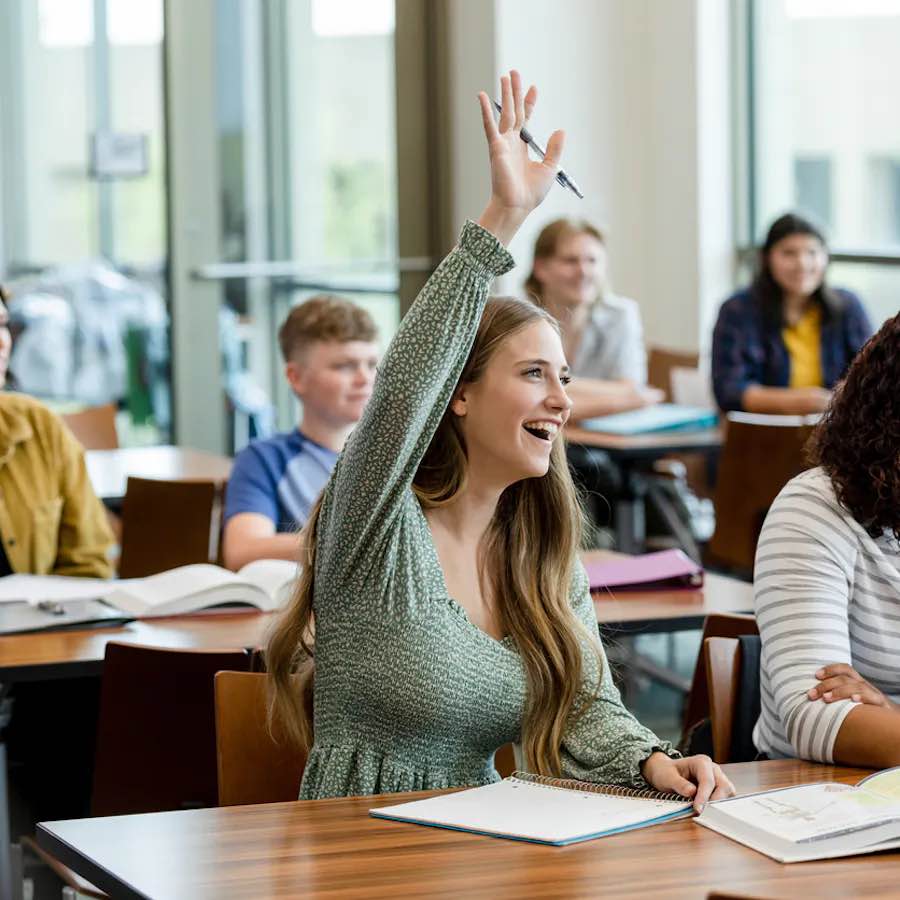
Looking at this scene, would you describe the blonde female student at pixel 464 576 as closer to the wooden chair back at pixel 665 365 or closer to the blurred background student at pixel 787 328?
the blurred background student at pixel 787 328

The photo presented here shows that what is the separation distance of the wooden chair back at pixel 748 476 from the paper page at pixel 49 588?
7.11 feet

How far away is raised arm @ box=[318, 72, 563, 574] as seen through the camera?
6.45 feet

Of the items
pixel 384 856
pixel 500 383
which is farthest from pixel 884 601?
pixel 384 856

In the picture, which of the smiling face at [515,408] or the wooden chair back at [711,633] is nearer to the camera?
the smiling face at [515,408]

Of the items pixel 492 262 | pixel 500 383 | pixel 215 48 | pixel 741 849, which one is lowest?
pixel 741 849

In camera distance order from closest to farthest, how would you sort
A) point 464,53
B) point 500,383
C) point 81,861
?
point 81,861 < point 500,383 < point 464,53

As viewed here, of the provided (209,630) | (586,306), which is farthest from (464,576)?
(586,306)

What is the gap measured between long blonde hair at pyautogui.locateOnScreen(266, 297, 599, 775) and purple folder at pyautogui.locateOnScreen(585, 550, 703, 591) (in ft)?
3.33

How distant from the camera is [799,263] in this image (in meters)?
5.84

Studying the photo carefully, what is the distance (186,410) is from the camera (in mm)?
6898

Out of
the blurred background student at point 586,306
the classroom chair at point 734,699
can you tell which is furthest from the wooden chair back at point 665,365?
the classroom chair at point 734,699

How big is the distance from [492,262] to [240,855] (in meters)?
0.72

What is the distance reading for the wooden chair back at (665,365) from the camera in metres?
6.50

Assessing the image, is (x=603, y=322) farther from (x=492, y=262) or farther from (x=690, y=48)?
(x=492, y=262)
